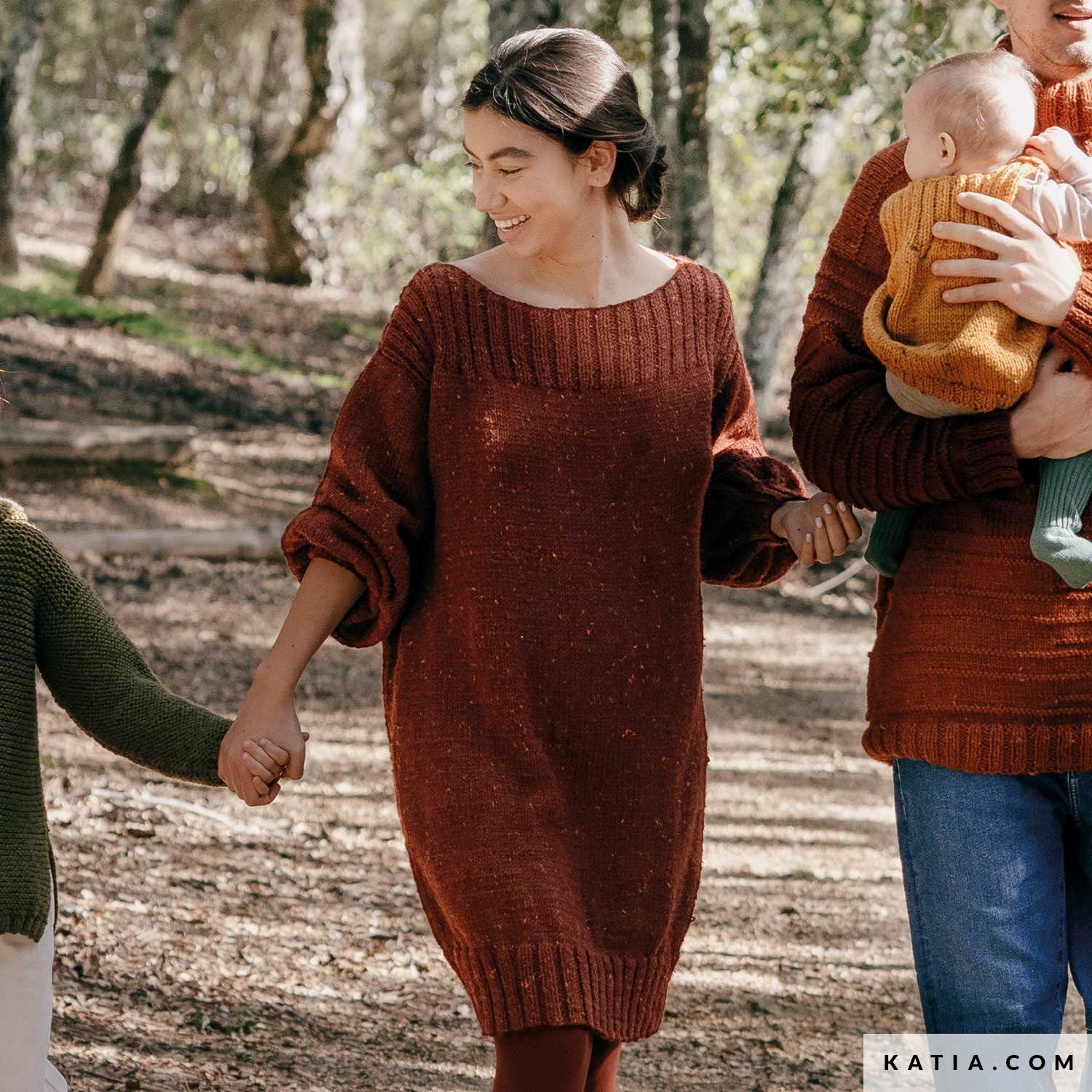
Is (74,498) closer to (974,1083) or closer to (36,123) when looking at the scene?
(974,1083)

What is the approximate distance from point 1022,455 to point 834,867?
11.3ft

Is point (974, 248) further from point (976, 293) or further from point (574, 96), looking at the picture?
point (574, 96)

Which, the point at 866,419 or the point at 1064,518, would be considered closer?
the point at 1064,518

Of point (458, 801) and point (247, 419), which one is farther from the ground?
point (458, 801)

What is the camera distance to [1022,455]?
2.47 meters

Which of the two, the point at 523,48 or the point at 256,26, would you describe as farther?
the point at 256,26

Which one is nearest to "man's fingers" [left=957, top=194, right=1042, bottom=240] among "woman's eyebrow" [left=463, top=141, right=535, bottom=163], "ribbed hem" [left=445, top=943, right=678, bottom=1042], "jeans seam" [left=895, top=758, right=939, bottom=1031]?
"woman's eyebrow" [left=463, top=141, right=535, bottom=163]

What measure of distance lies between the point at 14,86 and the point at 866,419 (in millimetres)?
12003

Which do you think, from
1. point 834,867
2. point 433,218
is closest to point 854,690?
point 834,867

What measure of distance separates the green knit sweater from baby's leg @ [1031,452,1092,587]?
1371mm

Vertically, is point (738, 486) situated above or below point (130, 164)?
below

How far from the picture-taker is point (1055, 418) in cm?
244

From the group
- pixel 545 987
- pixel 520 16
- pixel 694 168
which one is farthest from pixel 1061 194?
pixel 694 168

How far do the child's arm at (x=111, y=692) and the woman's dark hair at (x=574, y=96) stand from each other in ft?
3.44
